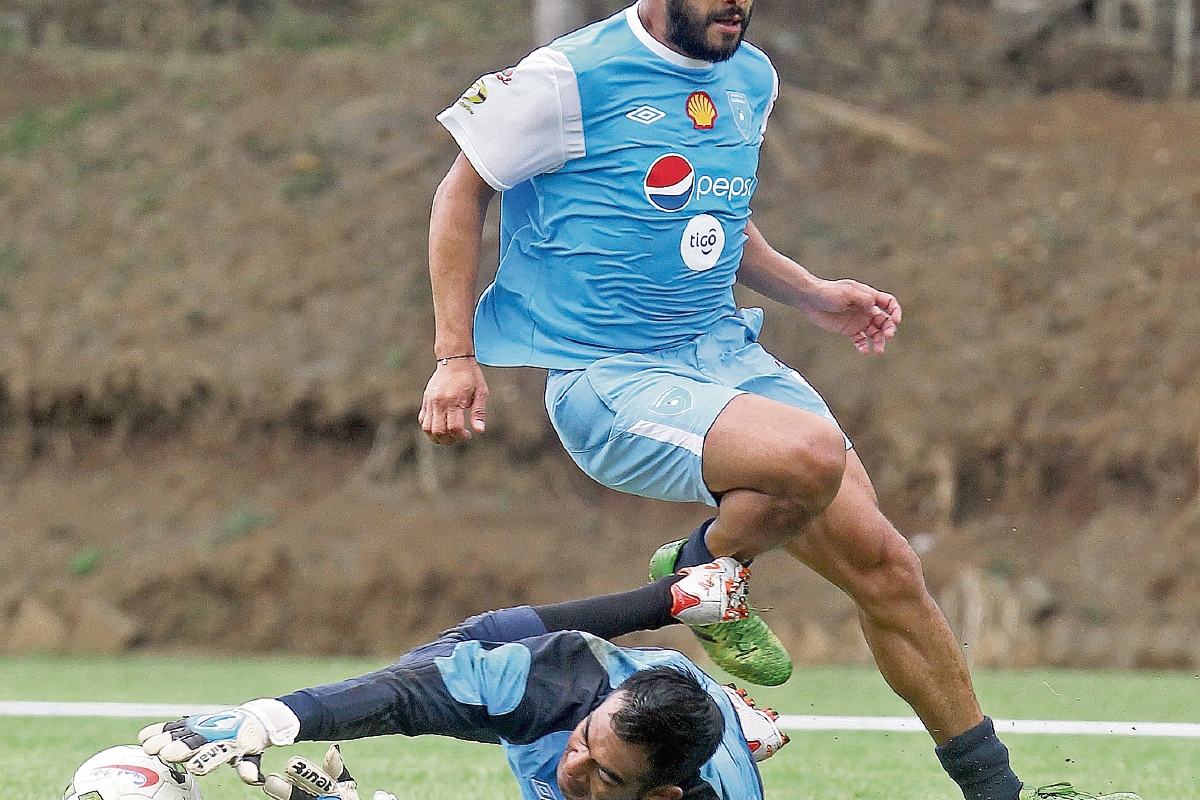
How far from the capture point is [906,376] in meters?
12.5

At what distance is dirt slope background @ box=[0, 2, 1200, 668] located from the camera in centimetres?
1177

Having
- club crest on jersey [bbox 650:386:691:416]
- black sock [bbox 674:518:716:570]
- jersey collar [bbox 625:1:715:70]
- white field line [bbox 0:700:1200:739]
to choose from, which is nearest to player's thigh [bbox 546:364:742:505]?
club crest on jersey [bbox 650:386:691:416]

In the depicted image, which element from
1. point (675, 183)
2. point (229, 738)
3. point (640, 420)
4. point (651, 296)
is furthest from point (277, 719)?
point (675, 183)

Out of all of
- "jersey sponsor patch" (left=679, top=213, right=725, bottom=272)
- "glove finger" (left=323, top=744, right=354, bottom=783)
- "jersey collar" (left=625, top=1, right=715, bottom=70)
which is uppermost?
"jersey collar" (left=625, top=1, right=715, bottom=70)

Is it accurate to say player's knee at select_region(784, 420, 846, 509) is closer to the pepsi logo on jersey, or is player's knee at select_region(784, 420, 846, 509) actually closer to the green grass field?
the pepsi logo on jersey

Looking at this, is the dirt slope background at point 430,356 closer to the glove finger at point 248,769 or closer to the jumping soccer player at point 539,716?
the jumping soccer player at point 539,716

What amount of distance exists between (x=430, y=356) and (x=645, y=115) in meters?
9.53

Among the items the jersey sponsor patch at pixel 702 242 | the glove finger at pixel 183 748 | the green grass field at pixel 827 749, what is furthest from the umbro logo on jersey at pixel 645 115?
the green grass field at pixel 827 749

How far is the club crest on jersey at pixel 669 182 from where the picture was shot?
13.1 ft

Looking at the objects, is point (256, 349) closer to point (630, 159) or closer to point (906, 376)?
point (906, 376)

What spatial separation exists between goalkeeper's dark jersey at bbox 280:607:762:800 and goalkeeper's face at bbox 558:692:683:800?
0.39 feet

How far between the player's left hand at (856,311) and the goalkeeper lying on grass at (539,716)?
3.70 feet

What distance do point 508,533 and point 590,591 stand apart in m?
→ 1.01

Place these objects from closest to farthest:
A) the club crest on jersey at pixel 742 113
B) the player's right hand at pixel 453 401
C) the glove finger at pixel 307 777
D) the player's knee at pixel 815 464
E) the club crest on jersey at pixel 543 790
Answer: the glove finger at pixel 307 777
the club crest on jersey at pixel 543 790
the player's knee at pixel 815 464
the player's right hand at pixel 453 401
the club crest on jersey at pixel 742 113
